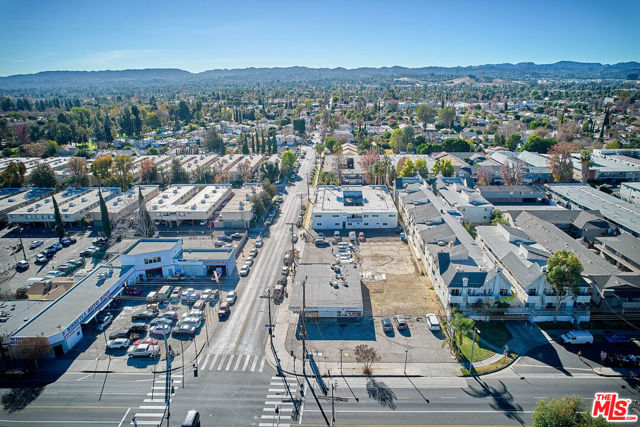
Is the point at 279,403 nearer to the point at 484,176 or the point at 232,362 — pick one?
the point at 232,362

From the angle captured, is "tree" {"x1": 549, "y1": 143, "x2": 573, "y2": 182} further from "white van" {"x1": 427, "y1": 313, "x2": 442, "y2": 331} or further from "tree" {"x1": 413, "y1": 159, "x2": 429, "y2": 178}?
"white van" {"x1": 427, "y1": 313, "x2": 442, "y2": 331}

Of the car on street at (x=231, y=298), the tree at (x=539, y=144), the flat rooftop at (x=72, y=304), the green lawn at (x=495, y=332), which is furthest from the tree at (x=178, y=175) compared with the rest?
the tree at (x=539, y=144)

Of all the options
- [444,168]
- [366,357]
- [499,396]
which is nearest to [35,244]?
[366,357]

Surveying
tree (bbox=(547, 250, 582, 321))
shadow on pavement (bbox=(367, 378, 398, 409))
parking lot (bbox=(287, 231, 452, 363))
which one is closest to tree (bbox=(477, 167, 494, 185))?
parking lot (bbox=(287, 231, 452, 363))

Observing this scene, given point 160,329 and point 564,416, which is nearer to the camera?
point 564,416

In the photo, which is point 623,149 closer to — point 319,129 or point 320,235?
point 320,235

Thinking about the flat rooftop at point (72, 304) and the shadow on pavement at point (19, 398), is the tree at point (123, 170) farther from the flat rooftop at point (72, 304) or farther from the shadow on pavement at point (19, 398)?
the shadow on pavement at point (19, 398)
